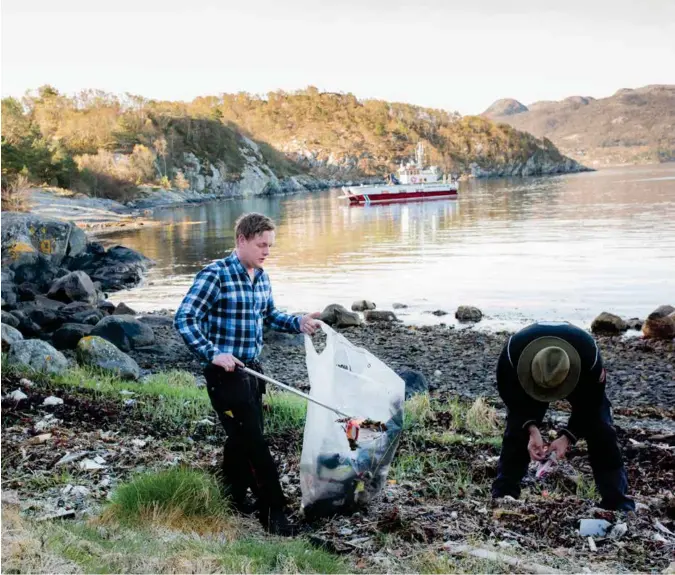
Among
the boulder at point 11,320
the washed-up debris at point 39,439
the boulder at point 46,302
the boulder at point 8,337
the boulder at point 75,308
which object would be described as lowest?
the boulder at point 46,302

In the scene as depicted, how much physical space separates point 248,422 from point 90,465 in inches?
61.6

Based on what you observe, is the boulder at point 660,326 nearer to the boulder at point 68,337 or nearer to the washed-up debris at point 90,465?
the boulder at point 68,337

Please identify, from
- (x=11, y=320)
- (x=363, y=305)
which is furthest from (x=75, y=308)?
(x=363, y=305)

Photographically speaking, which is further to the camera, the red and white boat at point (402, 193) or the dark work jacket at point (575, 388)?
the red and white boat at point (402, 193)

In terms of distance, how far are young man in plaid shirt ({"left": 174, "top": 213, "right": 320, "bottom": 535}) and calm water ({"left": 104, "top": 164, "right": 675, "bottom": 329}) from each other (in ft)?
41.3

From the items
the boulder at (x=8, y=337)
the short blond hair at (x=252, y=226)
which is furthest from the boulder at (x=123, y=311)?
the short blond hair at (x=252, y=226)

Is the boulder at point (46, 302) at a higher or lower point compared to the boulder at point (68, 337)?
lower

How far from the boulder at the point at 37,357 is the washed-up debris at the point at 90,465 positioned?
3.63 m

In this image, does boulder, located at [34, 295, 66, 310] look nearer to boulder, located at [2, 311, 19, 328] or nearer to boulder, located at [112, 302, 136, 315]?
boulder, located at [112, 302, 136, 315]

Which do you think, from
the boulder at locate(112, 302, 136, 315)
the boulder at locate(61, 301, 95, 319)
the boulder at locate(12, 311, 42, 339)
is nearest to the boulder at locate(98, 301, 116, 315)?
the boulder at locate(112, 302, 136, 315)

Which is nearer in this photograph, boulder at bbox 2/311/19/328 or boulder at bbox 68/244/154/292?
boulder at bbox 2/311/19/328

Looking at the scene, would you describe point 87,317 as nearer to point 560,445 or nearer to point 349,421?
point 349,421

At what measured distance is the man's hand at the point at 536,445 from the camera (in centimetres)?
433

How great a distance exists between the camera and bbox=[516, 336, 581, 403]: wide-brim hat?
4.01 metres
